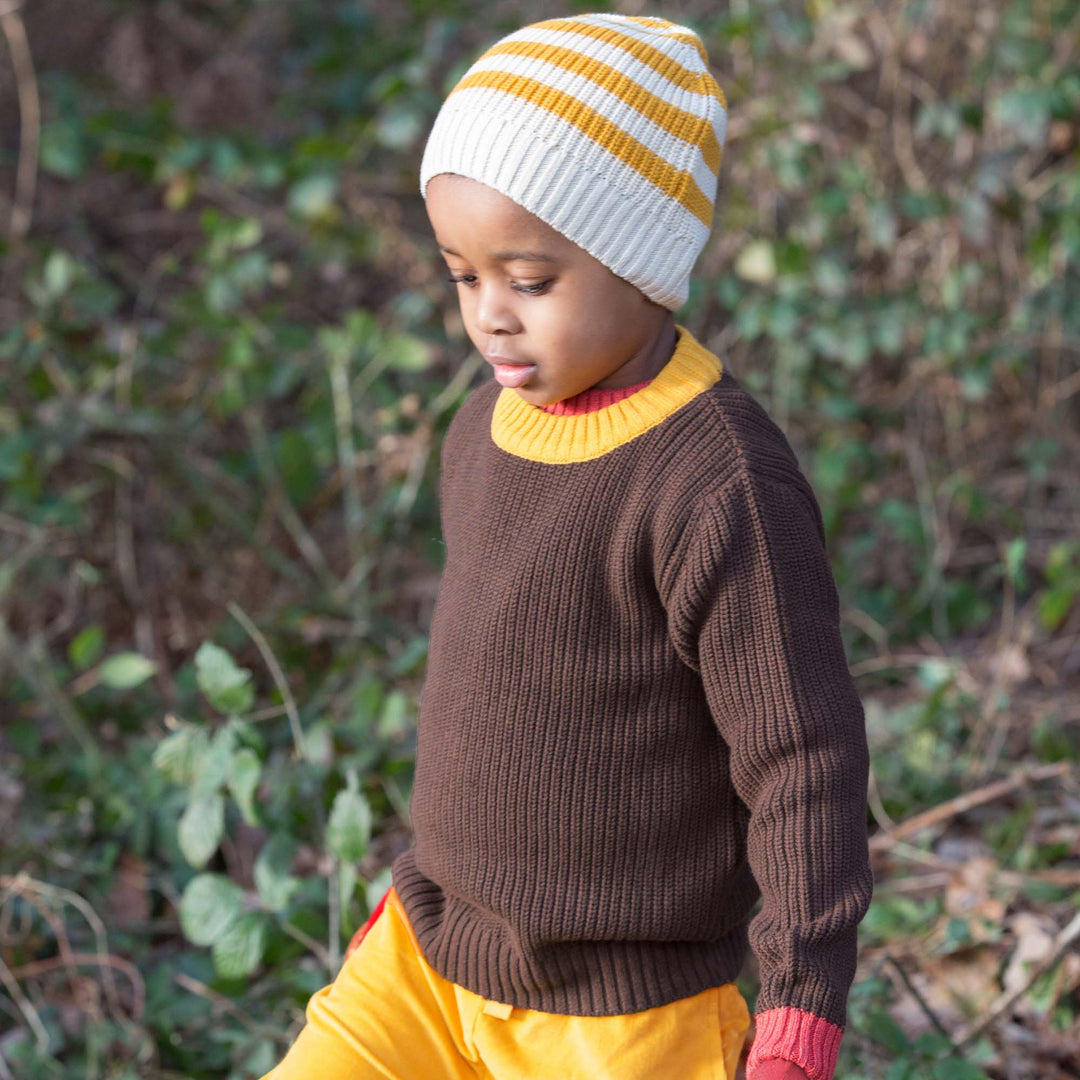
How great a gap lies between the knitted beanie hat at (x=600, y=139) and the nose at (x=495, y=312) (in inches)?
3.3

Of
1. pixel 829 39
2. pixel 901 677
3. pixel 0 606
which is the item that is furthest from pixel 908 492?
pixel 0 606

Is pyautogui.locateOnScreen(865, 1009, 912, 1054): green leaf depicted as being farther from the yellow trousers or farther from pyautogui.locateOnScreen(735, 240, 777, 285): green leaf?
pyautogui.locateOnScreen(735, 240, 777, 285): green leaf

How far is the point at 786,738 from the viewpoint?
1.30 meters

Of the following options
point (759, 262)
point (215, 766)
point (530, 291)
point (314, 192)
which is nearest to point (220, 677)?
point (215, 766)

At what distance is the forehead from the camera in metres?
1.34

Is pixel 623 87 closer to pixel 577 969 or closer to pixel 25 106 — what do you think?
pixel 577 969

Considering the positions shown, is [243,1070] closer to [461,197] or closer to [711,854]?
[711,854]

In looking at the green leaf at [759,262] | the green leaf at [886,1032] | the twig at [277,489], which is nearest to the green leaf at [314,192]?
the twig at [277,489]

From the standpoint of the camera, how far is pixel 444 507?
1.68 metres

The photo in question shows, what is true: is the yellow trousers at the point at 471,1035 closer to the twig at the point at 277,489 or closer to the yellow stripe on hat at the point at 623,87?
the yellow stripe on hat at the point at 623,87

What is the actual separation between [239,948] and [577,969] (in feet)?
2.38

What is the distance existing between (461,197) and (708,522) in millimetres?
387

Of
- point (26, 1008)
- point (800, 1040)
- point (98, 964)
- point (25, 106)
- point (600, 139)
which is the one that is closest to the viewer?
point (800, 1040)

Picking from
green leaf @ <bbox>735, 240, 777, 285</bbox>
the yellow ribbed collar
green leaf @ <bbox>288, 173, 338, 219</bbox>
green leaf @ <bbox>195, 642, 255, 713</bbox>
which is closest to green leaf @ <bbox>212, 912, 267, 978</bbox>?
green leaf @ <bbox>195, 642, 255, 713</bbox>
